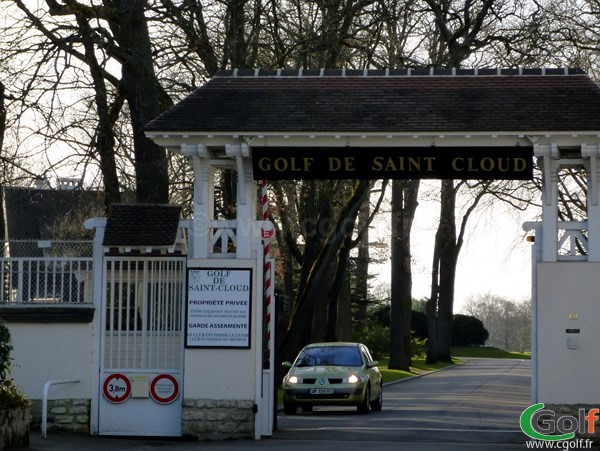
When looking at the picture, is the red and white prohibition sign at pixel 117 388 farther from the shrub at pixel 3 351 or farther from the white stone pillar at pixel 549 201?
the white stone pillar at pixel 549 201

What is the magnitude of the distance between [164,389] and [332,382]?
25.6 ft

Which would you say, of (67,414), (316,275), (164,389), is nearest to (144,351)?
(164,389)

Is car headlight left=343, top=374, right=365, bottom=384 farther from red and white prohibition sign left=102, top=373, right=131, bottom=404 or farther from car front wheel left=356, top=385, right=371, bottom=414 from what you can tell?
red and white prohibition sign left=102, top=373, right=131, bottom=404

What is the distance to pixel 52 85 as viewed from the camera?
25297 mm

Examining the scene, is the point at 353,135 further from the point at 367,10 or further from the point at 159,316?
the point at 367,10

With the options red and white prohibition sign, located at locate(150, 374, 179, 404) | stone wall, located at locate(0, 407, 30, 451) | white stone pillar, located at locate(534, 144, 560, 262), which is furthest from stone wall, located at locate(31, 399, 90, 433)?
white stone pillar, located at locate(534, 144, 560, 262)

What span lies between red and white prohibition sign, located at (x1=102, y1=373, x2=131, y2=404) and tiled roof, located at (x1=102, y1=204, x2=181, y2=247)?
6.88 ft

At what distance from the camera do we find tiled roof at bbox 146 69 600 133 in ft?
60.1

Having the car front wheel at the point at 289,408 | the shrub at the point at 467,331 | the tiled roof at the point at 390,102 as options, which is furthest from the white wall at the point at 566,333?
the shrub at the point at 467,331

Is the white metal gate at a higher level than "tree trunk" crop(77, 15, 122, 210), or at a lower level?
lower

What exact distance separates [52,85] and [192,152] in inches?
305

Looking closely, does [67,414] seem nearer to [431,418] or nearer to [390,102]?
Result: [390,102]

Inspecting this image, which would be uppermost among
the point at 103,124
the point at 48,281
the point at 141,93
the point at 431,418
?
the point at 141,93

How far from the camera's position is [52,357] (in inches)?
749
